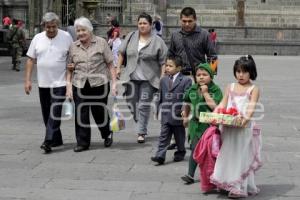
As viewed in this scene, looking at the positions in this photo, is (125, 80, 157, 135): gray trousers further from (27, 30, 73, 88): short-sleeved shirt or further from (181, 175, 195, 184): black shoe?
(181, 175, 195, 184): black shoe

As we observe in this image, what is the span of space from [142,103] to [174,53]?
1.05 m

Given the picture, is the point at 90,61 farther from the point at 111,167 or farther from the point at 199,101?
the point at 199,101

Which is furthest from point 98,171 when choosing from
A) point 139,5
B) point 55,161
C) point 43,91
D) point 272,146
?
point 139,5

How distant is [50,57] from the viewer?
9352 millimetres

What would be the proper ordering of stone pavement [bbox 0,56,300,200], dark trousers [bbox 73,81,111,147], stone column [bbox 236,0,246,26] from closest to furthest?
stone pavement [bbox 0,56,300,200]
dark trousers [bbox 73,81,111,147]
stone column [bbox 236,0,246,26]

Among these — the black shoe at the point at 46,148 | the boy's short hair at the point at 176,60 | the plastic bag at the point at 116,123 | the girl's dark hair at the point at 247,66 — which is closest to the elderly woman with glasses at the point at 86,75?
the plastic bag at the point at 116,123

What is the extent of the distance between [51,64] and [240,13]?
31.4m

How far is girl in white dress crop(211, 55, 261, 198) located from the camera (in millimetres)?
6961

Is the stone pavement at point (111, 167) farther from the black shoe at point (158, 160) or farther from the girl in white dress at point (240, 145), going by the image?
the girl in white dress at point (240, 145)

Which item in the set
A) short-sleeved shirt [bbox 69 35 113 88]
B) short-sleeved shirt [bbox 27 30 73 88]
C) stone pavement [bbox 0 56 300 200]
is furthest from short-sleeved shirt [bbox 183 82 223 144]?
short-sleeved shirt [bbox 27 30 73 88]

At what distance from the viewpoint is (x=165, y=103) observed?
8648 millimetres

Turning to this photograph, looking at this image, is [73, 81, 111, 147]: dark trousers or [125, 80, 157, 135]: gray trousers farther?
[125, 80, 157, 135]: gray trousers

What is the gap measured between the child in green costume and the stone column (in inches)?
1265

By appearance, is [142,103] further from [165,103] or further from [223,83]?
[223,83]
